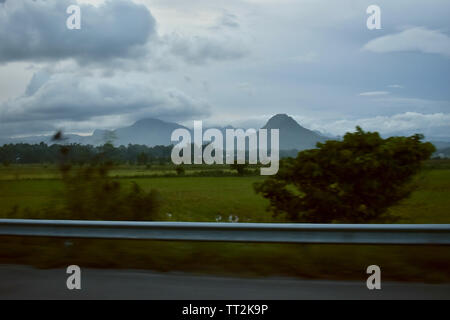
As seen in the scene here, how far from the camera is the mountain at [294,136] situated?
7962 mm

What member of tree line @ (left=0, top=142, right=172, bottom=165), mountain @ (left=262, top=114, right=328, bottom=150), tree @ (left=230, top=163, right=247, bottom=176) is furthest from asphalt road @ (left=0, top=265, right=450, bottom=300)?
tree @ (left=230, top=163, right=247, bottom=176)

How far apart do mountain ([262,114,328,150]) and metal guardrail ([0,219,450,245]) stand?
315cm

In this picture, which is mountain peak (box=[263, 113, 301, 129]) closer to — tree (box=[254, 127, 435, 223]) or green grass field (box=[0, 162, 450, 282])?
tree (box=[254, 127, 435, 223])

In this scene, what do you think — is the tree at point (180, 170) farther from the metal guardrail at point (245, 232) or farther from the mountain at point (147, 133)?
the metal guardrail at point (245, 232)

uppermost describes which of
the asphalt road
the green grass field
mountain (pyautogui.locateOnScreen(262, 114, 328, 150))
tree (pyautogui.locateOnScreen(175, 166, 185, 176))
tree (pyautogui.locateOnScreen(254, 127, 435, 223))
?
mountain (pyautogui.locateOnScreen(262, 114, 328, 150))

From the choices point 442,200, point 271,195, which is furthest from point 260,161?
point 442,200

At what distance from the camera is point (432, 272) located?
15.6 feet

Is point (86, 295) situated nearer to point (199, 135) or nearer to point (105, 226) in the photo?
point (105, 226)

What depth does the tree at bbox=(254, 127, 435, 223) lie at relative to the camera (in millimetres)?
7594

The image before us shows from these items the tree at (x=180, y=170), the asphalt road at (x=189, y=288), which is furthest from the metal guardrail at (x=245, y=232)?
the tree at (x=180, y=170)

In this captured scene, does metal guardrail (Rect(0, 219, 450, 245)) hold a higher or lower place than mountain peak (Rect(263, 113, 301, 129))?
lower

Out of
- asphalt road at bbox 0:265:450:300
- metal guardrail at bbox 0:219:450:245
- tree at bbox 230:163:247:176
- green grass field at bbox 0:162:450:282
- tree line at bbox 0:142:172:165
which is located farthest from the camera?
tree at bbox 230:163:247:176

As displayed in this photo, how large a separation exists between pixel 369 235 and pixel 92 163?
456 centimetres

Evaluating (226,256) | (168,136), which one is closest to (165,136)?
(168,136)
